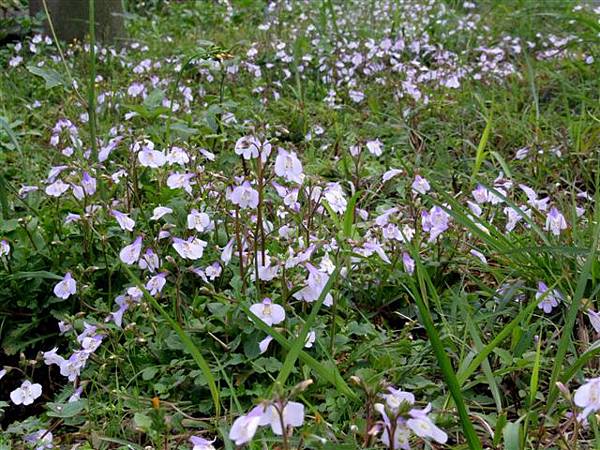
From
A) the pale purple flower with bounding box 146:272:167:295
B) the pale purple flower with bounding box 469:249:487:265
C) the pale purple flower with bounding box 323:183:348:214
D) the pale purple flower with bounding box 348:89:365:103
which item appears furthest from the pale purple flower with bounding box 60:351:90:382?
the pale purple flower with bounding box 348:89:365:103

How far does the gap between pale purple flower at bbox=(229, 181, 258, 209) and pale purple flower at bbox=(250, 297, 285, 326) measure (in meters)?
0.29

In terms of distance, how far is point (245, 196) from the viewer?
Answer: 6.75 feet

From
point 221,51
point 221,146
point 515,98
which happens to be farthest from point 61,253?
point 515,98

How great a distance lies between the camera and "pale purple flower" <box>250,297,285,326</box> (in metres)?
1.92

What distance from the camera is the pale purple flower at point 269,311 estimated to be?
1919 mm

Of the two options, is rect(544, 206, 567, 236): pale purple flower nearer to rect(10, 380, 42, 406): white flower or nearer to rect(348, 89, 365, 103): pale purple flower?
rect(10, 380, 42, 406): white flower

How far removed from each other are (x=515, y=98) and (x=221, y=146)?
1814 millimetres

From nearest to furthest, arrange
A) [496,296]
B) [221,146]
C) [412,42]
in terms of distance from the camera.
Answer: [496,296]
[221,146]
[412,42]

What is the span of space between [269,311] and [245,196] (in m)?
0.33

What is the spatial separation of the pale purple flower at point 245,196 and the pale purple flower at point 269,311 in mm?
290

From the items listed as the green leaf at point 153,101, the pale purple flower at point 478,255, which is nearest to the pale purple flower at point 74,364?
the pale purple flower at point 478,255

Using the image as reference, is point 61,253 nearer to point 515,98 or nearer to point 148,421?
point 148,421

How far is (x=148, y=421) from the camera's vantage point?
1.85 metres

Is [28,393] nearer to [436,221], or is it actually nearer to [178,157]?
[178,157]
